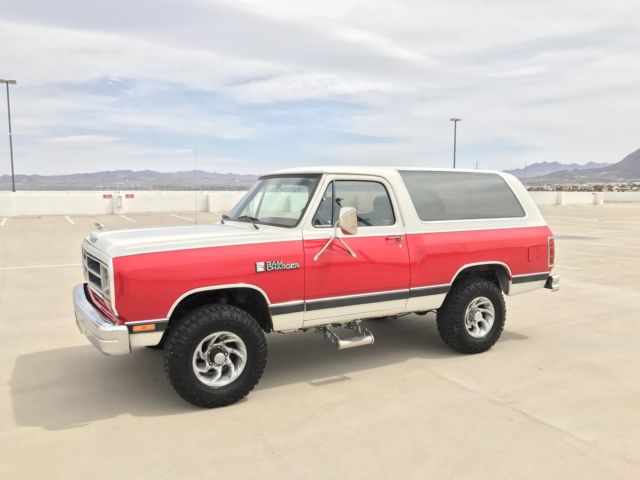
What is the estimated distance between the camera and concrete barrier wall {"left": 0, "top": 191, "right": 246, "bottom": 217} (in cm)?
2591

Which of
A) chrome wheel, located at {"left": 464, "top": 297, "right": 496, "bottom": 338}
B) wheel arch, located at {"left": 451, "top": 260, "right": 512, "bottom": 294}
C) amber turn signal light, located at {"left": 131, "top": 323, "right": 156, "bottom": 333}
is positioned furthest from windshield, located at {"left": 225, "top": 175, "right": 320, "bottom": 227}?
chrome wheel, located at {"left": 464, "top": 297, "right": 496, "bottom": 338}

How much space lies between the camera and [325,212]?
187 inches

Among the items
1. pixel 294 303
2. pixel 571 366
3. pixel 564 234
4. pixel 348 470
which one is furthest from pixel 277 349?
pixel 564 234

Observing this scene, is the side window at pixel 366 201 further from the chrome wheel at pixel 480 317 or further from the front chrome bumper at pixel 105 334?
the front chrome bumper at pixel 105 334

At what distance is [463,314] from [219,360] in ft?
8.53

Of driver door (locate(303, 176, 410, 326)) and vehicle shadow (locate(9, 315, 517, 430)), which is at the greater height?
driver door (locate(303, 176, 410, 326))

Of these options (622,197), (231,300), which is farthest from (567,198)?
(231,300)

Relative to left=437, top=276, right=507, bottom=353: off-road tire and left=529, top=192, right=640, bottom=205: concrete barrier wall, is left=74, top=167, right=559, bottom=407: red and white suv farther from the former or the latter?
left=529, top=192, right=640, bottom=205: concrete barrier wall

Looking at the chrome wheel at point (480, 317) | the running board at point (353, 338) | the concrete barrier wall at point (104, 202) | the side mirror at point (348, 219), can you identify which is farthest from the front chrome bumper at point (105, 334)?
the concrete barrier wall at point (104, 202)

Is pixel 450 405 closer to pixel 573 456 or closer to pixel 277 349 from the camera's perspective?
pixel 573 456

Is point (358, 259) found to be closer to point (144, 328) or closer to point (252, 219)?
point (252, 219)

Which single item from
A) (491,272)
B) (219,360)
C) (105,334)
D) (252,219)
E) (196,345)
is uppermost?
(252,219)

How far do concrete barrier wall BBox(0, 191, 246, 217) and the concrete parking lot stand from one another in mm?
22077

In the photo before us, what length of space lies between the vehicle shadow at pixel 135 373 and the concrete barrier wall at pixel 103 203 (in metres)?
23.8
